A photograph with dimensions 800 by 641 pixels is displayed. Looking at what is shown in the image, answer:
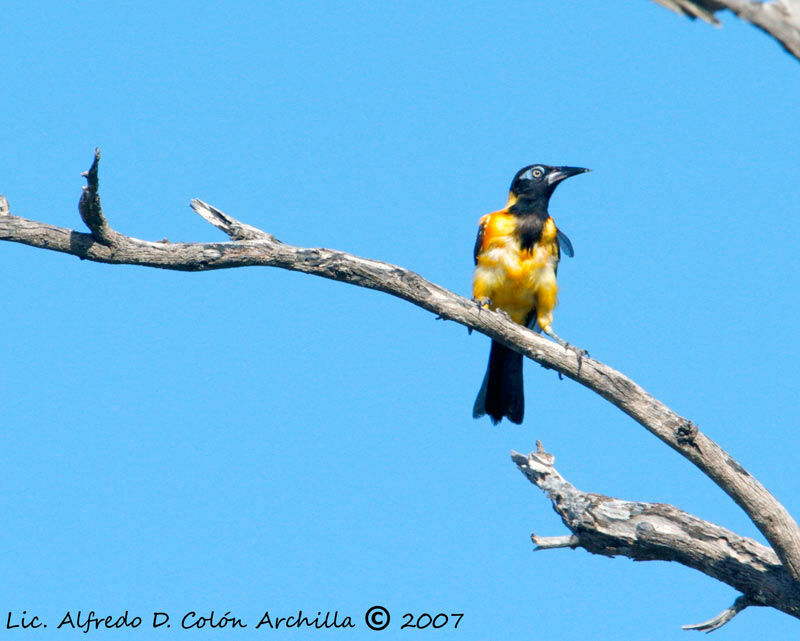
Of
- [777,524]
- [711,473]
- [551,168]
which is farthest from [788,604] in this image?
[551,168]

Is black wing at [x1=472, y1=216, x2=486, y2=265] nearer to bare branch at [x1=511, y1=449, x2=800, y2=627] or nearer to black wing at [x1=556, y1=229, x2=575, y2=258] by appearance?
black wing at [x1=556, y1=229, x2=575, y2=258]

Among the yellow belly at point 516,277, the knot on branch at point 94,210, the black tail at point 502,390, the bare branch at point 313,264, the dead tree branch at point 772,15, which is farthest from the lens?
the black tail at point 502,390

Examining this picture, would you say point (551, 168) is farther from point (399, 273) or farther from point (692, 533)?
point (692, 533)

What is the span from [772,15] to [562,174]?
5592 millimetres

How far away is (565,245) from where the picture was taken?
986 centimetres

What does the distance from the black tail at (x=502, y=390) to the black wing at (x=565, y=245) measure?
1216 mm

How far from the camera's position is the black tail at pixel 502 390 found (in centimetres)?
958

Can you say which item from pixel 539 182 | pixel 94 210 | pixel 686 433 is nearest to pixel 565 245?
pixel 539 182

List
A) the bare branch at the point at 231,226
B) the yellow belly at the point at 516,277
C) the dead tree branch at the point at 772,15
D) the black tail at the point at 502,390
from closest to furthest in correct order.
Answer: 1. the dead tree branch at the point at 772,15
2. the bare branch at the point at 231,226
3. the yellow belly at the point at 516,277
4. the black tail at the point at 502,390

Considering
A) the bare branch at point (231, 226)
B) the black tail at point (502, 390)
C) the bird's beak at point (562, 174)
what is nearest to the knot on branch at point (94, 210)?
the bare branch at point (231, 226)

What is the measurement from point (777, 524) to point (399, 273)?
10.5 feet

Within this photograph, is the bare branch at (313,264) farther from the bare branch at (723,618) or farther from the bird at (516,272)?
the bird at (516,272)

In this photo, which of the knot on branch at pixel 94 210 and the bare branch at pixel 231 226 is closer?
the knot on branch at pixel 94 210

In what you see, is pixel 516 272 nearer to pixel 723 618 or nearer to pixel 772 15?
pixel 723 618
